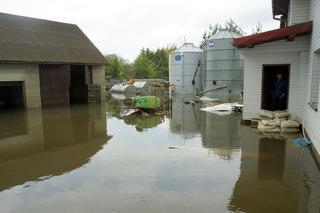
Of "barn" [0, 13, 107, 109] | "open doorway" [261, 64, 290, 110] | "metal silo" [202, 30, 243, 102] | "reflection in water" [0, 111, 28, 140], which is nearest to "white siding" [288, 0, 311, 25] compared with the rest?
"open doorway" [261, 64, 290, 110]

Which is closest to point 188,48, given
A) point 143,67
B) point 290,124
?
point 290,124

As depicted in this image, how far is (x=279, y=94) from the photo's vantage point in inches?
433

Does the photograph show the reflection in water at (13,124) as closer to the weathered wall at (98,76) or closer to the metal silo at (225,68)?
the weathered wall at (98,76)

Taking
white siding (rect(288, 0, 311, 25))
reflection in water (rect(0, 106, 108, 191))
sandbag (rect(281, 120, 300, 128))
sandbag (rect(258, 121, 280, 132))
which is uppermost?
white siding (rect(288, 0, 311, 25))

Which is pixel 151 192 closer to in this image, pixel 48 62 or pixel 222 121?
pixel 222 121

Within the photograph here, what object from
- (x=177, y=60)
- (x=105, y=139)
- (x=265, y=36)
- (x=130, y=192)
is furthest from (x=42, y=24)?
(x=130, y=192)

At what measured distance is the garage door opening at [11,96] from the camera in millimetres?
19450

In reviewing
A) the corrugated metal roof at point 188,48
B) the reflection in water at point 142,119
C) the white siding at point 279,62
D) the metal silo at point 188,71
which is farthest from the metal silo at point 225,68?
the white siding at point 279,62

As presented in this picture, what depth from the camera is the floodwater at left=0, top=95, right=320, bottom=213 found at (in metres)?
4.84

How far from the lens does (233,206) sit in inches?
186

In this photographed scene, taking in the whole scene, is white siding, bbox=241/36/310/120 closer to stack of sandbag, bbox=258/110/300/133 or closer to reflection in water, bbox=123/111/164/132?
stack of sandbag, bbox=258/110/300/133

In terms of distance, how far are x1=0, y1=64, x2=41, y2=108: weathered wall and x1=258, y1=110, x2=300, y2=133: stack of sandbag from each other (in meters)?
13.8

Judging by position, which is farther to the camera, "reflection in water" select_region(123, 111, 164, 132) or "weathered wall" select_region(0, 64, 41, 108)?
"weathered wall" select_region(0, 64, 41, 108)

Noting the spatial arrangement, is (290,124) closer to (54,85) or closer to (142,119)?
(142,119)
